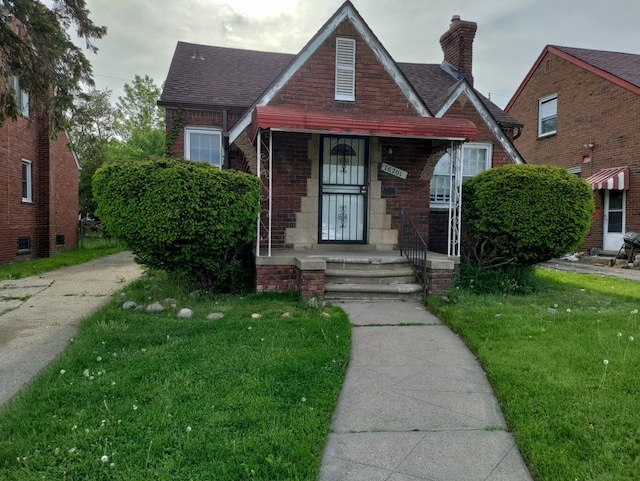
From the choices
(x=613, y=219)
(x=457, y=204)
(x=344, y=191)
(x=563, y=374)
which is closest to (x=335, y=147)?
(x=344, y=191)

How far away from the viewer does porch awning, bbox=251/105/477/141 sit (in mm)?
7012

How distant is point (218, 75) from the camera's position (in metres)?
12.1

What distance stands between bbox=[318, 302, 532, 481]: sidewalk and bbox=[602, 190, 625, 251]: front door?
13250 mm

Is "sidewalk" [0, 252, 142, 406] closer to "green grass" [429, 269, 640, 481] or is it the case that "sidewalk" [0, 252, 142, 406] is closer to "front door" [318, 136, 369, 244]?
"green grass" [429, 269, 640, 481]

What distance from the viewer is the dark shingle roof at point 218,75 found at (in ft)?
34.2

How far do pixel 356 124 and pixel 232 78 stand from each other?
6.13 metres

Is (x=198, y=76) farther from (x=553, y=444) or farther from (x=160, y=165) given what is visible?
(x=553, y=444)

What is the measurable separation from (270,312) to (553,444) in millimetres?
3838

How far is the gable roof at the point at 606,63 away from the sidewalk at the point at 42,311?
16.2 metres

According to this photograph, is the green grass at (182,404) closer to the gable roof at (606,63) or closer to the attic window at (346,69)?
the attic window at (346,69)

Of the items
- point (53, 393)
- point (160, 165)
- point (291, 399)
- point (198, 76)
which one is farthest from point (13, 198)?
point (291, 399)

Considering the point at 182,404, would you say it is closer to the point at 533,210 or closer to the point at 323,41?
the point at 533,210

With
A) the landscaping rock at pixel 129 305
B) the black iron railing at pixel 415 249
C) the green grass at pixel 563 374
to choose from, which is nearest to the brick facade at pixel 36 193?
the landscaping rock at pixel 129 305

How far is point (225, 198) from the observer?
21.1 ft
